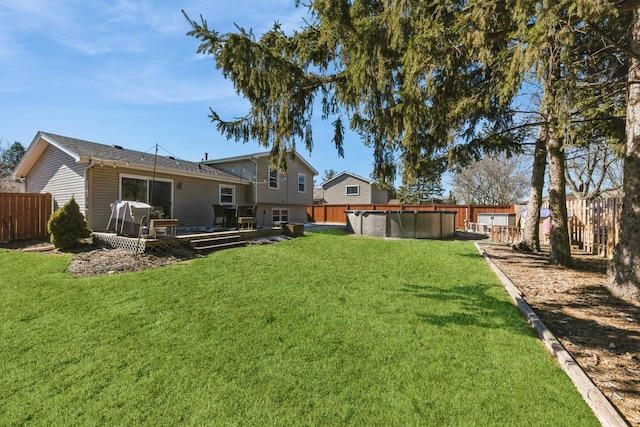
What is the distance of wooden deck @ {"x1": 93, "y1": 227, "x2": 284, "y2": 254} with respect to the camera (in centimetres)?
743

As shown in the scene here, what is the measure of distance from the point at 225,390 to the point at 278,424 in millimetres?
610

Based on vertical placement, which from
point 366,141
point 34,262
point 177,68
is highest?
point 177,68

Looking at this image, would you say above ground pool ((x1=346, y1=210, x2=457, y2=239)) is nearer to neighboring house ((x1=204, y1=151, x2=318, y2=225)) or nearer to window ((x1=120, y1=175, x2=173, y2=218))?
neighboring house ((x1=204, y1=151, x2=318, y2=225))

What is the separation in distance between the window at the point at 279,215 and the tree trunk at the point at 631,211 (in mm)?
15043

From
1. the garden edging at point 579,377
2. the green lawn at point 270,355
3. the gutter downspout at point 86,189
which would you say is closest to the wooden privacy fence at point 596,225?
the green lawn at point 270,355

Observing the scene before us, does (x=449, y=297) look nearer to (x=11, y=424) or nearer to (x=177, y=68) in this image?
(x=11, y=424)

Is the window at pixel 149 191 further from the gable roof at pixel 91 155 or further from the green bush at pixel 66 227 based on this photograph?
the green bush at pixel 66 227

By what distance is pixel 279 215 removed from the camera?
18125mm

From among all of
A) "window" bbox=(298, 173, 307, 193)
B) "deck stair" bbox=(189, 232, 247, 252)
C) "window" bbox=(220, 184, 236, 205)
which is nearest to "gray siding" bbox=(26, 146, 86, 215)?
"deck stair" bbox=(189, 232, 247, 252)

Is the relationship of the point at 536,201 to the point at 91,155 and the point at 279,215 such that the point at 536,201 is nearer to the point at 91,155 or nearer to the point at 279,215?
the point at 279,215

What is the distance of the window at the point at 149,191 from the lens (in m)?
10.4

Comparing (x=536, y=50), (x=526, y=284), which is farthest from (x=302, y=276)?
(x=536, y=50)

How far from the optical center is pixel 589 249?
926 cm

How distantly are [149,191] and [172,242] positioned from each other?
439 cm
